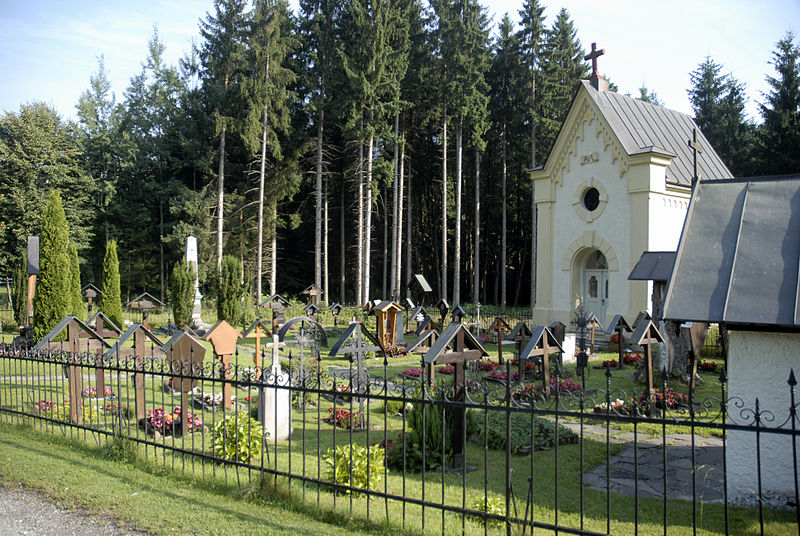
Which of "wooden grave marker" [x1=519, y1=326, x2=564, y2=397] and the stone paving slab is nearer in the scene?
the stone paving slab

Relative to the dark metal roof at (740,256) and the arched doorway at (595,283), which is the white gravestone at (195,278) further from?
the dark metal roof at (740,256)

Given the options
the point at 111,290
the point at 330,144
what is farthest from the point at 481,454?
the point at 330,144

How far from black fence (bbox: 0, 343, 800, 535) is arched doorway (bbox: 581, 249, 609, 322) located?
9.41 metres

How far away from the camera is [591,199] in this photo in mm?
19469

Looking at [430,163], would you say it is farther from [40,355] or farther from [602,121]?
[40,355]

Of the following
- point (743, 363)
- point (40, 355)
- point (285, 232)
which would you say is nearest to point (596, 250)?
point (743, 363)

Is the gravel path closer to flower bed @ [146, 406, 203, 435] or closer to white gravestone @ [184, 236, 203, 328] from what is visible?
flower bed @ [146, 406, 203, 435]

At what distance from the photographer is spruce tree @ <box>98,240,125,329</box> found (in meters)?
18.1

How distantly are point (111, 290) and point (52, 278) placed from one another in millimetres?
4371

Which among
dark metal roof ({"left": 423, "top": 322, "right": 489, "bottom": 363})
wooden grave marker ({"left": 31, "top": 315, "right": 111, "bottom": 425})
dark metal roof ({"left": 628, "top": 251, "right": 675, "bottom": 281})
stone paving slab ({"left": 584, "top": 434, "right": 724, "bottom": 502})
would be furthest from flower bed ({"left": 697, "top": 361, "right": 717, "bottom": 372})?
wooden grave marker ({"left": 31, "top": 315, "right": 111, "bottom": 425})

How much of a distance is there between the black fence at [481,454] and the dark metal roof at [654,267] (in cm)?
377

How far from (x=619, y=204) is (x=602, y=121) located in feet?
9.33

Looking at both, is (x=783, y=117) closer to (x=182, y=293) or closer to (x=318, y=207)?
(x=318, y=207)

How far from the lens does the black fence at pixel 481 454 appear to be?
4.24 metres
